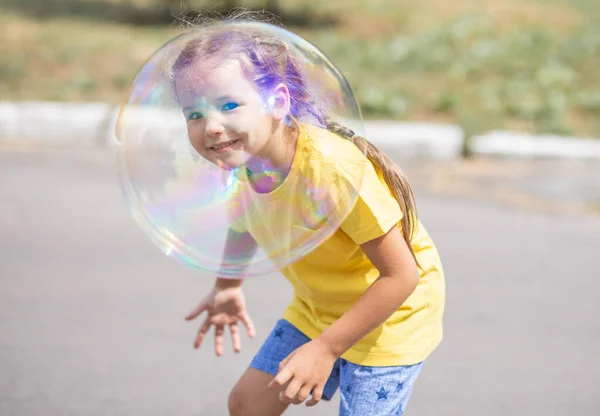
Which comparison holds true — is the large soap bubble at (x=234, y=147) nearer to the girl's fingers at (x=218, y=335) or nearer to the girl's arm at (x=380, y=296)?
the girl's arm at (x=380, y=296)

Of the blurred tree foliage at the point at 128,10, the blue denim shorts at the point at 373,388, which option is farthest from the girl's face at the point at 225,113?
the blurred tree foliage at the point at 128,10

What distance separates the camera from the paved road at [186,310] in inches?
138

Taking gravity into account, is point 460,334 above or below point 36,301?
above

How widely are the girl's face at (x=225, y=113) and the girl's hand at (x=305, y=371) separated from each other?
0.42 metres

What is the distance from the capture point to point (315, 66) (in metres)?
2.19

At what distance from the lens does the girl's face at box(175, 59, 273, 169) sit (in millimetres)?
1902

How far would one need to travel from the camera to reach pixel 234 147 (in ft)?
A: 6.43

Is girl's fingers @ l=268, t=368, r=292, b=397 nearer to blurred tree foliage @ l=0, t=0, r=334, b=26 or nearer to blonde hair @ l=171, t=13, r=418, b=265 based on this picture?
blonde hair @ l=171, t=13, r=418, b=265

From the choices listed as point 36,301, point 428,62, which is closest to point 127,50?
point 428,62

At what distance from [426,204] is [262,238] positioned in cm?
420

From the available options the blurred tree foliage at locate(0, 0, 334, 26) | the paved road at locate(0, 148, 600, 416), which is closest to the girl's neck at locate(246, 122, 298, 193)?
the paved road at locate(0, 148, 600, 416)

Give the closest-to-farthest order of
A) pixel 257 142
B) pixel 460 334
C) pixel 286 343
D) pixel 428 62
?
pixel 257 142
pixel 286 343
pixel 460 334
pixel 428 62

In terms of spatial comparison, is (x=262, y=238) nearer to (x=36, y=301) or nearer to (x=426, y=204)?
(x=36, y=301)

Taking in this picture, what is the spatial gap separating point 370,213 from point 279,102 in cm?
31
